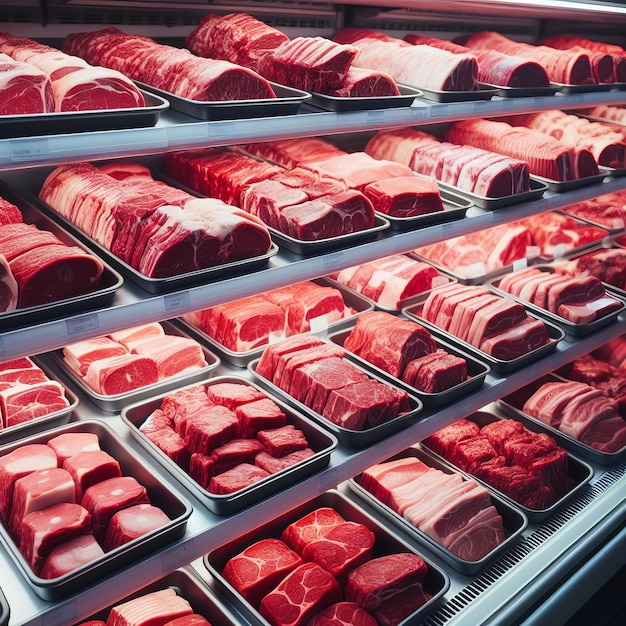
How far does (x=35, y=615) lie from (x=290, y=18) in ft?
9.04

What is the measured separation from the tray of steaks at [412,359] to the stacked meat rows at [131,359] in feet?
2.24

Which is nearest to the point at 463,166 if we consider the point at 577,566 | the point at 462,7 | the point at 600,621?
the point at 462,7

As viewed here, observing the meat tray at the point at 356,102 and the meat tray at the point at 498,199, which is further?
the meat tray at the point at 498,199

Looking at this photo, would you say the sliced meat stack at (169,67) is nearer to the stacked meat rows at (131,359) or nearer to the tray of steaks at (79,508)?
the stacked meat rows at (131,359)

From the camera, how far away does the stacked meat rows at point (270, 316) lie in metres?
2.82

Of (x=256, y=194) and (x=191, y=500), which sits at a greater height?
(x=256, y=194)

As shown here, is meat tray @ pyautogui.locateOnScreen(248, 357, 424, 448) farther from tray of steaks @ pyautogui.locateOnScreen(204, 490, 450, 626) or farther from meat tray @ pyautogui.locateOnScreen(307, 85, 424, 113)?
meat tray @ pyautogui.locateOnScreen(307, 85, 424, 113)

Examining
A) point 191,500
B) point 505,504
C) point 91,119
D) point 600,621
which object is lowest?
point 600,621

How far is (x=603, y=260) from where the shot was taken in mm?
4074

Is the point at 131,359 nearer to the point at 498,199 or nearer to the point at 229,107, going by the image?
the point at 229,107

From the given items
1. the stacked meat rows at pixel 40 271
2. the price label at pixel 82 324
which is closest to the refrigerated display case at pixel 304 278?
the price label at pixel 82 324

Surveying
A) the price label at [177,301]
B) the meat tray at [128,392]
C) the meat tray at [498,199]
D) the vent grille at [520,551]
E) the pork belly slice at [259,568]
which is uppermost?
the meat tray at [498,199]

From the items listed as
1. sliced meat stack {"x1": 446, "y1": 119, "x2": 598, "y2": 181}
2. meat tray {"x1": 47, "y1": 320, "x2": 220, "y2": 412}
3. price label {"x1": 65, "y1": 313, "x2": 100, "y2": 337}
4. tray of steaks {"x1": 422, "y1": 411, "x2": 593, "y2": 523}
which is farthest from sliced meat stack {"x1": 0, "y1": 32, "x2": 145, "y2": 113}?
sliced meat stack {"x1": 446, "y1": 119, "x2": 598, "y2": 181}

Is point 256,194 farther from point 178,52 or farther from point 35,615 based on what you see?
point 35,615
